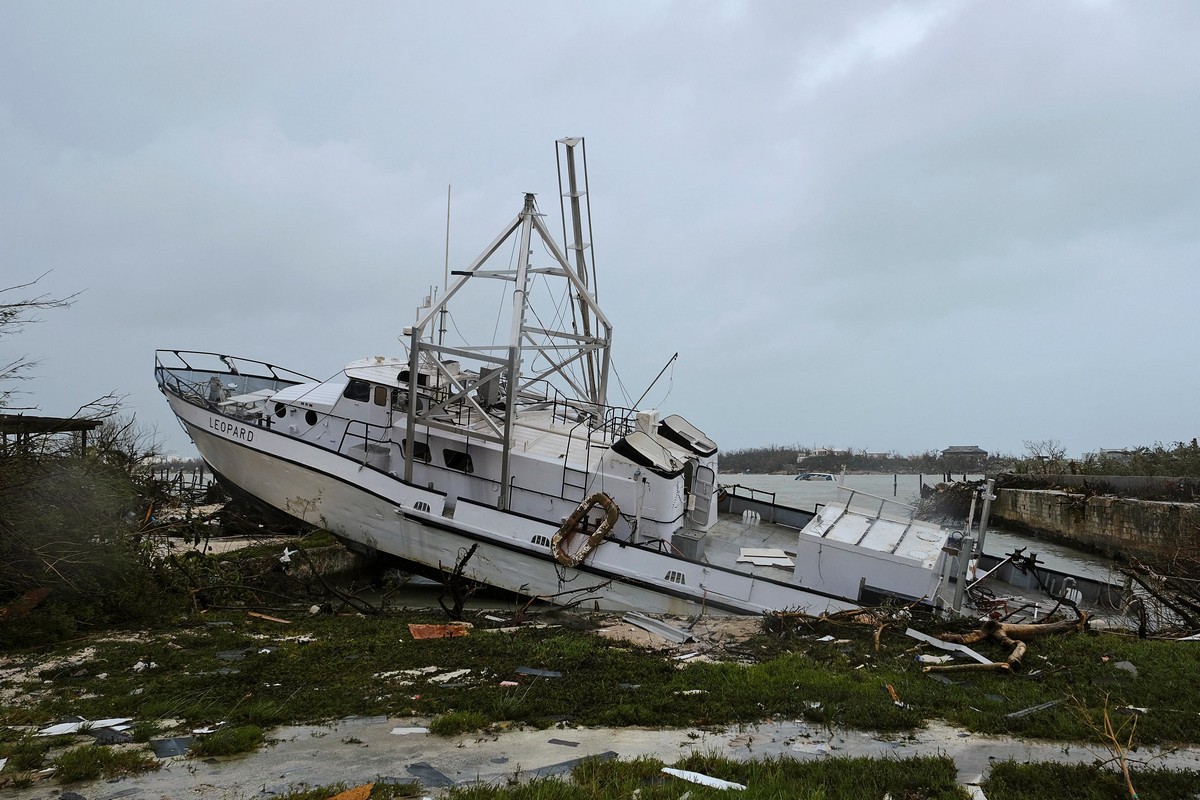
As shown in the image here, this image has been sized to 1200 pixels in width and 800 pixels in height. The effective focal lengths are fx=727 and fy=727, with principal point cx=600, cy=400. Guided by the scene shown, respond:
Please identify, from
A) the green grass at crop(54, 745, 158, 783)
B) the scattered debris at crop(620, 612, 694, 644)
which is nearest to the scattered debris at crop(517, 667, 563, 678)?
the scattered debris at crop(620, 612, 694, 644)

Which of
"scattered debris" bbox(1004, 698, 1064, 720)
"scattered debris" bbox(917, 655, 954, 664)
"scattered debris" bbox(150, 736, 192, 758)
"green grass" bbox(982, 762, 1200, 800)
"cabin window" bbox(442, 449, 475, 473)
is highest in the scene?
"cabin window" bbox(442, 449, 475, 473)

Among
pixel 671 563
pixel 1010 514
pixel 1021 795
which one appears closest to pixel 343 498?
pixel 671 563

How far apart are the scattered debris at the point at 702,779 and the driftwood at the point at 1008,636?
336 centimetres

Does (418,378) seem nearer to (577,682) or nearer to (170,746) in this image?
(577,682)

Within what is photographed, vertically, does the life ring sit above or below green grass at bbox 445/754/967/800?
above

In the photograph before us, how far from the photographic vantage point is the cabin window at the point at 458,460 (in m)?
13.2

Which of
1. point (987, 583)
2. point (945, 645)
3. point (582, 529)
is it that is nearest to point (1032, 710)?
point (945, 645)

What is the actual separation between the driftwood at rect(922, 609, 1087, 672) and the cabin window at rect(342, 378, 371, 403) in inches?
414

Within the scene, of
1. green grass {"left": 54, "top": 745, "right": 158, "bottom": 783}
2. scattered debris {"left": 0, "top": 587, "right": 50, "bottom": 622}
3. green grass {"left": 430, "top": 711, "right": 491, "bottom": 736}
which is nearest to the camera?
green grass {"left": 54, "top": 745, "right": 158, "bottom": 783}

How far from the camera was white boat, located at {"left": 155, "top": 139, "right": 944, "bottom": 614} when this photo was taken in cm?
1096

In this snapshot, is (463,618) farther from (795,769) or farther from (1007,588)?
(1007,588)

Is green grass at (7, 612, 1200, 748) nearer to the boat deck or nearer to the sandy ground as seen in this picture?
the sandy ground

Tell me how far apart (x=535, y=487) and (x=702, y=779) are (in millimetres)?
8693

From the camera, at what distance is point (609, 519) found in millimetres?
11492
